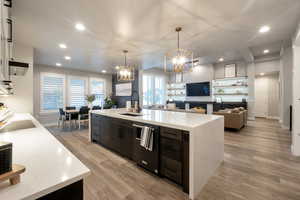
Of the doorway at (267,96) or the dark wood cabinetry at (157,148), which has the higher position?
the doorway at (267,96)

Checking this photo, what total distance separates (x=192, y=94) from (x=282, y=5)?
5.96m

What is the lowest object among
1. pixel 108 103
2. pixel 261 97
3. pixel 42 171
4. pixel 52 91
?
pixel 42 171

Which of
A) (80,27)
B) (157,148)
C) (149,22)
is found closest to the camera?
(157,148)

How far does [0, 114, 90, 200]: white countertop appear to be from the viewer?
0.60m

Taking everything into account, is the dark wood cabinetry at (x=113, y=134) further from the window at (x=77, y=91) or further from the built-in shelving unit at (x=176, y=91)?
the built-in shelving unit at (x=176, y=91)

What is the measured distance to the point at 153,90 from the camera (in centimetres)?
866

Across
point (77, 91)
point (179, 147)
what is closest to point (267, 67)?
point (179, 147)

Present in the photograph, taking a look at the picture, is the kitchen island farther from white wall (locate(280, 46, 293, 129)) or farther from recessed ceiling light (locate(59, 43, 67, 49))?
white wall (locate(280, 46, 293, 129))

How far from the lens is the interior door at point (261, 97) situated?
755 cm

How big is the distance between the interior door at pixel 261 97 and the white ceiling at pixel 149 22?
197 inches

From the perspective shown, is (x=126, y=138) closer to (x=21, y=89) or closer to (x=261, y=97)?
(x=21, y=89)

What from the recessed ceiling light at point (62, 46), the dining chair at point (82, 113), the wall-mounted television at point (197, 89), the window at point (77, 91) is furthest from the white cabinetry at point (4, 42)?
the wall-mounted television at point (197, 89)

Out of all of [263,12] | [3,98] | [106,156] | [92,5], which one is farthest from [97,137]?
[263,12]

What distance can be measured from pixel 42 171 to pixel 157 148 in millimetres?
1583
